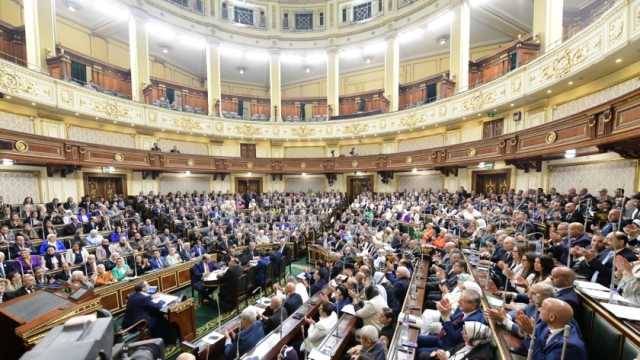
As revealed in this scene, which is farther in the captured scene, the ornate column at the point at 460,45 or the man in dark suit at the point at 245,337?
the ornate column at the point at 460,45

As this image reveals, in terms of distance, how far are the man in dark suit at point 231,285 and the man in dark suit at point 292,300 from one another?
1.46 meters

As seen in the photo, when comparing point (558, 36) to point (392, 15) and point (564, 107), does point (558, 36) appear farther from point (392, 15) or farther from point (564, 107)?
point (392, 15)

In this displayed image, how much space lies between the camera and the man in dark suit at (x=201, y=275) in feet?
19.0

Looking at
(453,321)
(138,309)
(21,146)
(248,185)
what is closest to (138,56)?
(21,146)

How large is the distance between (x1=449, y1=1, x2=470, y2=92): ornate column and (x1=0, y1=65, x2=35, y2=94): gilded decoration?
15.5m

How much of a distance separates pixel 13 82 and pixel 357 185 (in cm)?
1445

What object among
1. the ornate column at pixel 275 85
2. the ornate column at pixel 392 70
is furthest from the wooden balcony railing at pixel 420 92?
the ornate column at pixel 275 85

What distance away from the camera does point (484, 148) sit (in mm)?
9594

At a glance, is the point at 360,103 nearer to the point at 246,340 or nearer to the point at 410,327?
the point at 410,327

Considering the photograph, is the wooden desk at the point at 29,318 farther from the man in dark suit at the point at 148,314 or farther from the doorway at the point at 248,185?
the doorway at the point at 248,185

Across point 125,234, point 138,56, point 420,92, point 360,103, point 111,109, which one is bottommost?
point 125,234

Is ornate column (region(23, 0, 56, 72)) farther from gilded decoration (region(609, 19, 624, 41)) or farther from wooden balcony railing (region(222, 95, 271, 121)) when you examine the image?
gilded decoration (region(609, 19, 624, 41))

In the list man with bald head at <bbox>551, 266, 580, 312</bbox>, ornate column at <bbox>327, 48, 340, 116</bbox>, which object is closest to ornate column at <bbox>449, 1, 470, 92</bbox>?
ornate column at <bbox>327, 48, 340, 116</bbox>

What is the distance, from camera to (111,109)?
10750 millimetres
